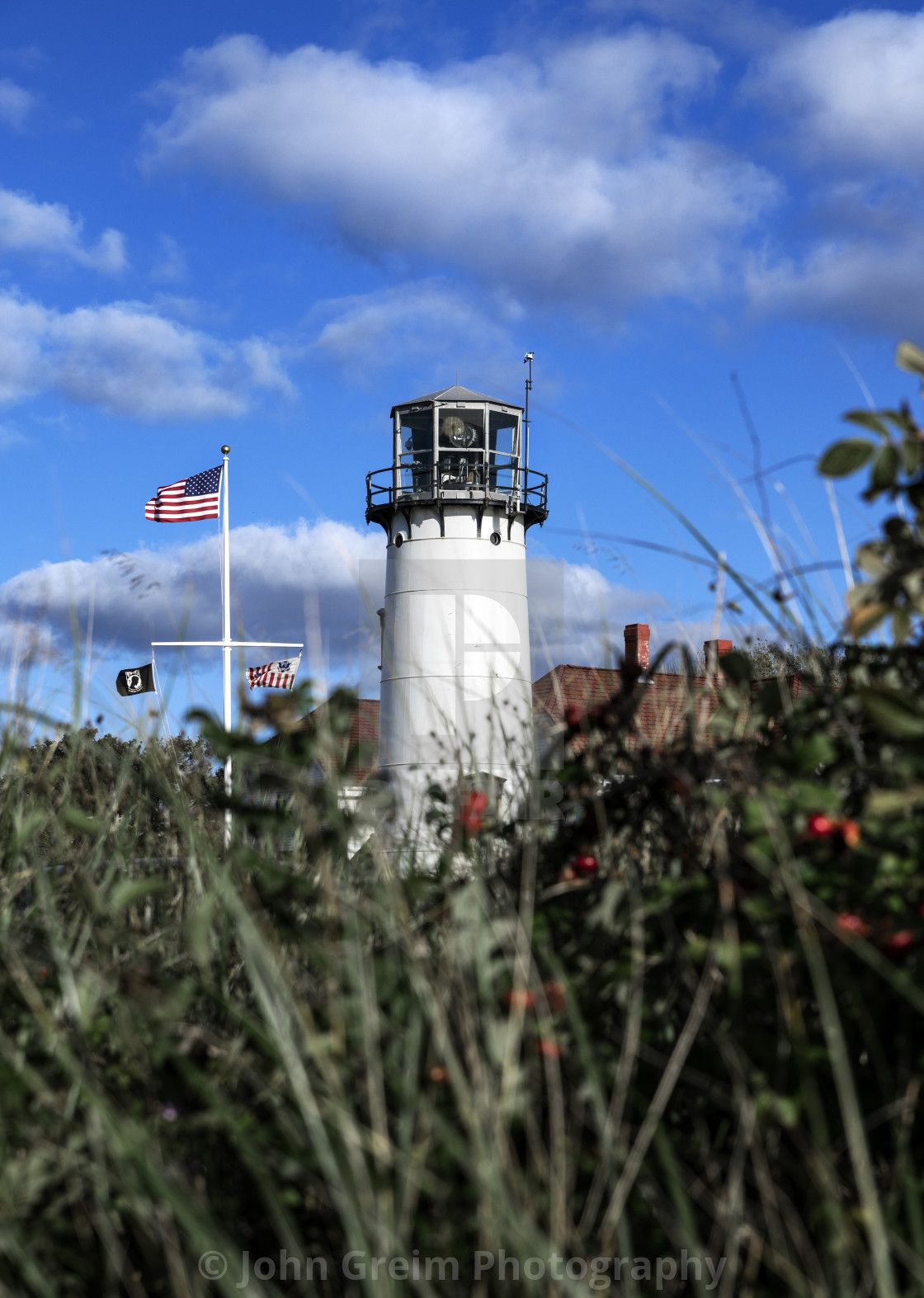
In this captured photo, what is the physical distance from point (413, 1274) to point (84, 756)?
8.39 feet

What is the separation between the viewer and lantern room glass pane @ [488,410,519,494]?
24.2 m

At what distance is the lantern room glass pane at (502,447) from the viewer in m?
24.2

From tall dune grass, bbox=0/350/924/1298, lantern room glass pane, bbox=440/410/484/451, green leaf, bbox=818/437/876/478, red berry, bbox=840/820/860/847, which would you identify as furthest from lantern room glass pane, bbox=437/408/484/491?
red berry, bbox=840/820/860/847

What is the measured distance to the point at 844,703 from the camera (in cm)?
187

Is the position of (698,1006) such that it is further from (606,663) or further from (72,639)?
(72,639)

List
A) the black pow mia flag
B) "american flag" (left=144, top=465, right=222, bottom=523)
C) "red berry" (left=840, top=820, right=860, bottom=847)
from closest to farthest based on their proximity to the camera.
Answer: "red berry" (left=840, top=820, right=860, bottom=847), the black pow mia flag, "american flag" (left=144, top=465, right=222, bottom=523)

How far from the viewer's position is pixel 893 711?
4.36 feet

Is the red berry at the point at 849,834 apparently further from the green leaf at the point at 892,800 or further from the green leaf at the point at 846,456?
the green leaf at the point at 846,456

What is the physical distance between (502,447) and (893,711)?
77.8 feet

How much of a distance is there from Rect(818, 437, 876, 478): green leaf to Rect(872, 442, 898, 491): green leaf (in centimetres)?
1

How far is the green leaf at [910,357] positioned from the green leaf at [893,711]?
0.57 m

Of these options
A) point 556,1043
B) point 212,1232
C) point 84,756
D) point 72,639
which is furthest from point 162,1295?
point 84,756

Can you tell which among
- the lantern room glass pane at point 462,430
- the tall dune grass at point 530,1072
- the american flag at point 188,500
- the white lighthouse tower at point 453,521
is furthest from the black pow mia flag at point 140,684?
the lantern room glass pane at point 462,430

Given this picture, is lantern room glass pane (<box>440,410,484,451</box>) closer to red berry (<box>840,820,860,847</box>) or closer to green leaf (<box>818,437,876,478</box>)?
green leaf (<box>818,437,876,478</box>)
